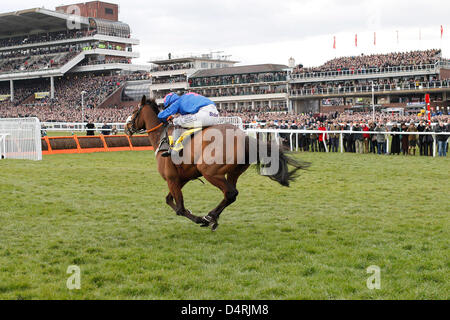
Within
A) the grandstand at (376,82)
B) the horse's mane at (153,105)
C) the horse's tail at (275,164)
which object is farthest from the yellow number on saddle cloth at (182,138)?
the grandstand at (376,82)

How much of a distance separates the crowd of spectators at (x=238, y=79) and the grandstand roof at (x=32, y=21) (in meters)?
24.4

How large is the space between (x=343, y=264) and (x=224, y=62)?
260ft

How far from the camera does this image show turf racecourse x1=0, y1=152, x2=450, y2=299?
14.9 ft

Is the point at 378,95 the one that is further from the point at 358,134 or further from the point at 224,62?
the point at 358,134

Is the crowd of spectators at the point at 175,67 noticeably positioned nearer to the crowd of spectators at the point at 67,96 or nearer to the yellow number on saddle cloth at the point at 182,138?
the crowd of spectators at the point at 67,96

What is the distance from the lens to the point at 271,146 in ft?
23.0

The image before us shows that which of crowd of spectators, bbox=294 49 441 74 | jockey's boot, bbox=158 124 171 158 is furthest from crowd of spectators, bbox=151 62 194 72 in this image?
jockey's boot, bbox=158 124 171 158

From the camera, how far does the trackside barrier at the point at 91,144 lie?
20375 mm

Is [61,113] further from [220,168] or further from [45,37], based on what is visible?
[220,168]

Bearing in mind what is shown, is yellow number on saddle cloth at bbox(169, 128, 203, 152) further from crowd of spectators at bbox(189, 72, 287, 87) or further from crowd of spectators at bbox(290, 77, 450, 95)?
crowd of spectators at bbox(189, 72, 287, 87)

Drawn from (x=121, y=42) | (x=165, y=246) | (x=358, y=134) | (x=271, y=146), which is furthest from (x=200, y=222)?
(x=121, y=42)

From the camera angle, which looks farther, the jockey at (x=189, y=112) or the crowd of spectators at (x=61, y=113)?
the crowd of spectators at (x=61, y=113)

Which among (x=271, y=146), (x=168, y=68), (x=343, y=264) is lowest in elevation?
(x=343, y=264)

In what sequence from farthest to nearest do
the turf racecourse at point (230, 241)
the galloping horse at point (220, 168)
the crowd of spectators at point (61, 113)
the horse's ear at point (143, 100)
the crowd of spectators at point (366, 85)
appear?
the crowd of spectators at point (366, 85) → the crowd of spectators at point (61, 113) → the horse's ear at point (143, 100) → the galloping horse at point (220, 168) → the turf racecourse at point (230, 241)
